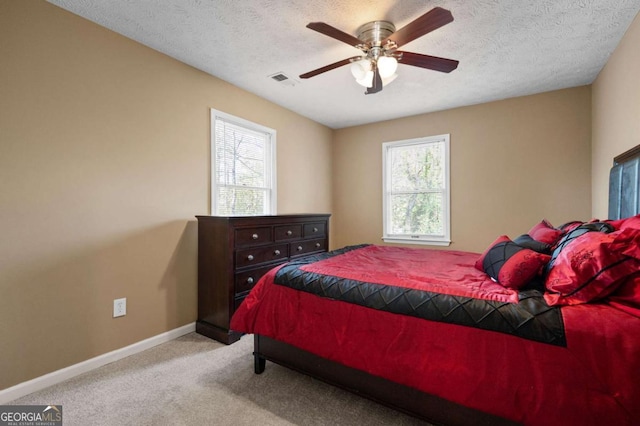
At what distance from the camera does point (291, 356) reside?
186cm

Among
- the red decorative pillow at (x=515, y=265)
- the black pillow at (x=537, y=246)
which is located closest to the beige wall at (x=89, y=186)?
the red decorative pillow at (x=515, y=265)

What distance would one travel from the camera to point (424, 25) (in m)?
1.75

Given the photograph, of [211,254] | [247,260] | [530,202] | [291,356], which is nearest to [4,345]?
[211,254]

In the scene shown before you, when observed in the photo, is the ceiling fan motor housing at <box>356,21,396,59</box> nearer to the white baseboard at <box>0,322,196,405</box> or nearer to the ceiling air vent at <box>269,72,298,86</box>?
the ceiling air vent at <box>269,72,298,86</box>

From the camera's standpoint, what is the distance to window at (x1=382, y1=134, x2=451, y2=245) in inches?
161

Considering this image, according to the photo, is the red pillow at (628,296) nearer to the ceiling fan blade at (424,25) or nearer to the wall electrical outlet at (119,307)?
the ceiling fan blade at (424,25)

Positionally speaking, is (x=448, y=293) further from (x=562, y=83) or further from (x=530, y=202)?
(x=562, y=83)

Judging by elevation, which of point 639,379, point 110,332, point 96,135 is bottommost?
point 110,332

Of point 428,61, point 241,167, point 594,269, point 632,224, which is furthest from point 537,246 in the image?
point 241,167

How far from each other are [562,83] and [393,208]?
2.47 meters

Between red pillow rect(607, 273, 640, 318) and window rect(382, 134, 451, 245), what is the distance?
2917 mm

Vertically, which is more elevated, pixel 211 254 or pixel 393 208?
pixel 393 208

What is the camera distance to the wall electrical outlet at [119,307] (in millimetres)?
2273

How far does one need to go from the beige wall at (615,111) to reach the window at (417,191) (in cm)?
153
